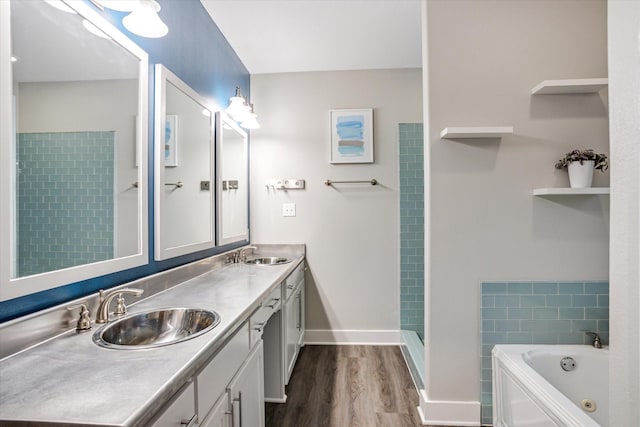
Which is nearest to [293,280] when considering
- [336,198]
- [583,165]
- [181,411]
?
[336,198]

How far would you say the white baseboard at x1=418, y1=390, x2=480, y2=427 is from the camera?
187cm

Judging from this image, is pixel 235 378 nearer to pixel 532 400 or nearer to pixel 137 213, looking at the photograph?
pixel 137 213

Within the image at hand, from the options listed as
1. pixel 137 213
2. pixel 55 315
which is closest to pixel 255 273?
pixel 137 213

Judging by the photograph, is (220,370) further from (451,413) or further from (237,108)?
(237,108)

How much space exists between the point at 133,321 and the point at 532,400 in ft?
5.54

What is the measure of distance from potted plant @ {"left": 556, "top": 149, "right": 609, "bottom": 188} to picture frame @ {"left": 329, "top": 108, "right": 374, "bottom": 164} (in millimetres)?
1611

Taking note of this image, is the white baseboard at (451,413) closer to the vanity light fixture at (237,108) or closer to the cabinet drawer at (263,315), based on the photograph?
the cabinet drawer at (263,315)

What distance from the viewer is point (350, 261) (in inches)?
123

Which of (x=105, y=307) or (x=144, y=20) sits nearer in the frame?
(x=105, y=307)

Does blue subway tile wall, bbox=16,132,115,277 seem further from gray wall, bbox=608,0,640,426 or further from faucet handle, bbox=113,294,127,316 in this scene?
gray wall, bbox=608,0,640,426

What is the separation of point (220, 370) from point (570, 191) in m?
1.88

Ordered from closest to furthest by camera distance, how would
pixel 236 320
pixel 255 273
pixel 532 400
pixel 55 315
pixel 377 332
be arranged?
pixel 55 315 < pixel 236 320 < pixel 532 400 < pixel 255 273 < pixel 377 332

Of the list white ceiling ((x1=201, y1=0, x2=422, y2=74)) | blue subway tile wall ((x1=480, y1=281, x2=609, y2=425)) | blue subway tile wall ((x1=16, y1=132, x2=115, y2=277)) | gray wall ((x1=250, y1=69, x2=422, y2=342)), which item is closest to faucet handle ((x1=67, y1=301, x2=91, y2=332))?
blue subway tile wall ((x1=16, y1=132, x2=115, y2=277))

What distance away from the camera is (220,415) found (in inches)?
42.3
